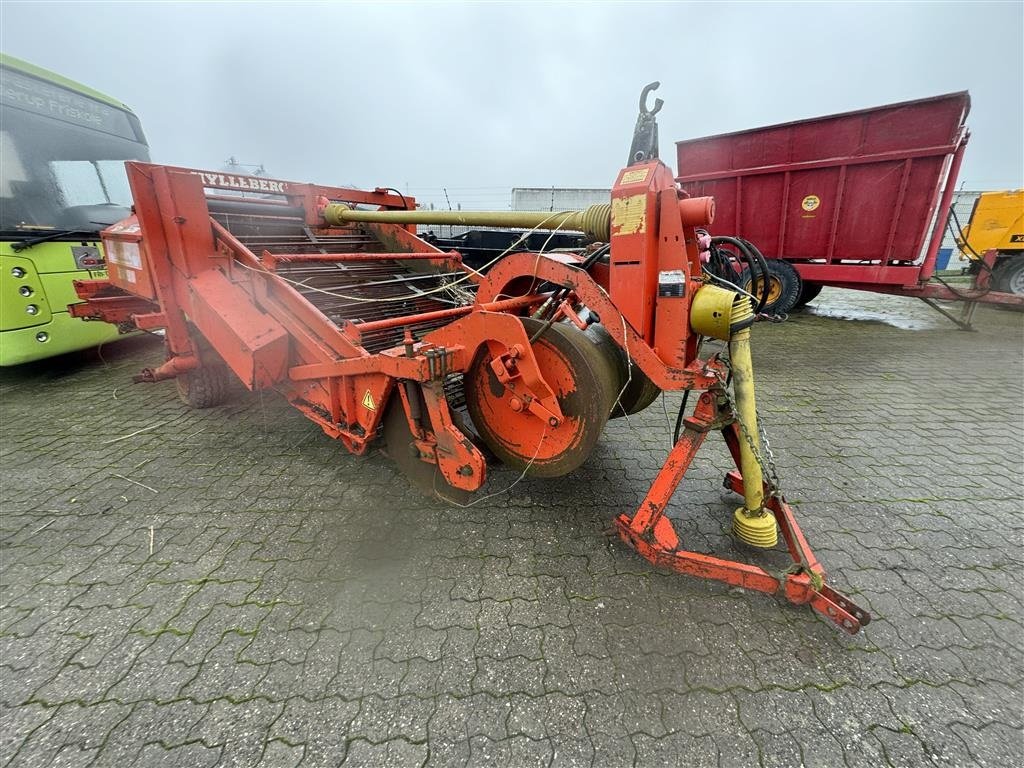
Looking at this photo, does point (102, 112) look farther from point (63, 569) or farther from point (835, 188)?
point (835, 188)

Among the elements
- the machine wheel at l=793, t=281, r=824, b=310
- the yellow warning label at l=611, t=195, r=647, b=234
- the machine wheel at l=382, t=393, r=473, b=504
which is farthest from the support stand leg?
the machine wheel at l=793, t=281, r=824, b=310

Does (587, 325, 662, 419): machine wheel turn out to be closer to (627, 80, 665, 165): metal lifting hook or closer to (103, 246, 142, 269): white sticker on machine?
(627, 80, 665, 165): metal lifting hook

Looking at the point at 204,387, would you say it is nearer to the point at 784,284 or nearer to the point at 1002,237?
the point at 784,284

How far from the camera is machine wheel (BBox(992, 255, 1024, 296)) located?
7.67 m

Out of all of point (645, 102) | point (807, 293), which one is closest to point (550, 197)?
point (807, 293)

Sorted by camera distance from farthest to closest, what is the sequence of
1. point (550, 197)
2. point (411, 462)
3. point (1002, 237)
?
1. point (550, 197)
2. point (1002, 237)
3. point (411, 462)

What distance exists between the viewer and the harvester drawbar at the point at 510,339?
6.45 ft

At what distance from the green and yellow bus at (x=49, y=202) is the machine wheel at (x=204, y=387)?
160cm

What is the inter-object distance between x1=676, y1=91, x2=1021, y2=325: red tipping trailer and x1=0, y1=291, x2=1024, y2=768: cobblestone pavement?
4.51 metres

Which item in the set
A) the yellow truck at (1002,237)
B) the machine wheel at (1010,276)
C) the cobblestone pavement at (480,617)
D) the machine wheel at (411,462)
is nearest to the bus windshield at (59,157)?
the cobblestone pavement at (480,617)

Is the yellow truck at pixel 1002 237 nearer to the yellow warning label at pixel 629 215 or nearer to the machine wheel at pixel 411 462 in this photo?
the yellow warning label at pixel 629 215

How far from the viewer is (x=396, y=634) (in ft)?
6.24

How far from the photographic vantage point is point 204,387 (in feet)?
13.3

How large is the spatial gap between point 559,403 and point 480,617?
107 centimetres
